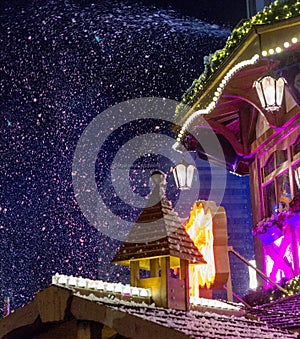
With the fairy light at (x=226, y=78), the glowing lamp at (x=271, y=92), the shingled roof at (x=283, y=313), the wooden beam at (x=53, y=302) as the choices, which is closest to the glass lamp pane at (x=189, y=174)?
the fairy light at (x=226, y=78)

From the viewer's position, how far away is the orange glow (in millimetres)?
13586

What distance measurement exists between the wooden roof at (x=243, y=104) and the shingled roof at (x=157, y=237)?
5692mm

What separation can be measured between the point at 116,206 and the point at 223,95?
17.3 m

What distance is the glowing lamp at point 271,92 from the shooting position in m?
12.2

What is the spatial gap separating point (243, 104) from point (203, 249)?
4.22 metres

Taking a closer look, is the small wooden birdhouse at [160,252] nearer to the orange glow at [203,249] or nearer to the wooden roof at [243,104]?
the orange glow at [203,249]

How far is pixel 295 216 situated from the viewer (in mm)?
13828

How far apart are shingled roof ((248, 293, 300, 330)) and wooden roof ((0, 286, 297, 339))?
2.28m

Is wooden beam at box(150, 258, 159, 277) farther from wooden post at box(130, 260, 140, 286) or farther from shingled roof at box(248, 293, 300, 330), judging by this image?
shingled roof at box(248, 293, 300, 330)

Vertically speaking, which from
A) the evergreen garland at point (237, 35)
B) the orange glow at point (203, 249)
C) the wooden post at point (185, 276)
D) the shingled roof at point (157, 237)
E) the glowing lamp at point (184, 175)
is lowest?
the wooden post at point (185, 276)

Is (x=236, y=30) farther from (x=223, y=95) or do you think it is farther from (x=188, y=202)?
(x=188, y=202)

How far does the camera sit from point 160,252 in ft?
25.7

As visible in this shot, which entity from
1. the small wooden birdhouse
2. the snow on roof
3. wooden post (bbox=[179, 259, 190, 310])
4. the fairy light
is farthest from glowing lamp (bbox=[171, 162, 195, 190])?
the snow on roof

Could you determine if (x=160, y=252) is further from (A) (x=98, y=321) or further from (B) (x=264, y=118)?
(B) (x=264, y=118)
